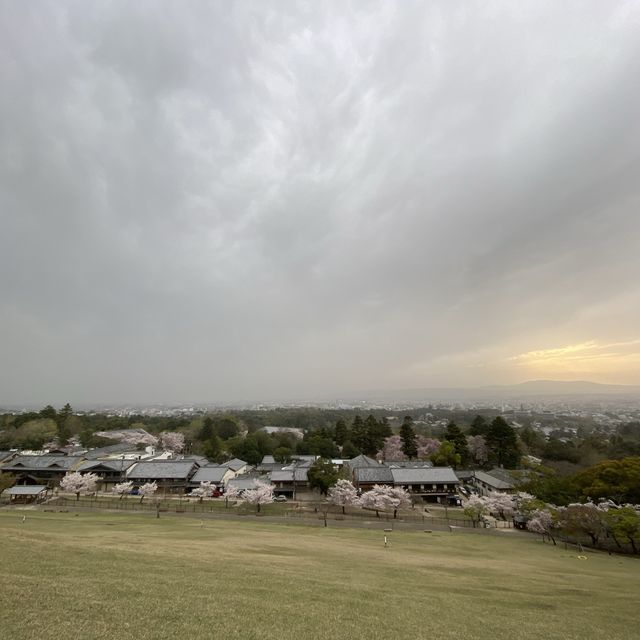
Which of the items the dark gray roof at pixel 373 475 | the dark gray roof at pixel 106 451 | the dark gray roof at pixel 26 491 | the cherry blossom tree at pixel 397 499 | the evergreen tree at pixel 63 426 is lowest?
the cherry blossom tree at pixel 397 499

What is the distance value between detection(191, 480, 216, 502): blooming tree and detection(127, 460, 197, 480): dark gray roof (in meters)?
3.70

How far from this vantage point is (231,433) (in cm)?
7912

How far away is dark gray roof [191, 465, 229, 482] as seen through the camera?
45562 mm

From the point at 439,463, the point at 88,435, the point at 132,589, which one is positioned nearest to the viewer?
the point at 132,589

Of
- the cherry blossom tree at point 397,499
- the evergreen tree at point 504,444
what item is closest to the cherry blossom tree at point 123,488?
the cherry blossom tree at point 397,499

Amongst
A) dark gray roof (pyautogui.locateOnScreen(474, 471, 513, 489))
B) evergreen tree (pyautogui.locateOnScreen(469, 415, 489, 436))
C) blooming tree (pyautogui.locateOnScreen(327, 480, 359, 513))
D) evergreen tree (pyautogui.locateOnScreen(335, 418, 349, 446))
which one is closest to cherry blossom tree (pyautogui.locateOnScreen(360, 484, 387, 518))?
blooming tree (pyautogui.locateOnScreen(327, 480, 359, 513))

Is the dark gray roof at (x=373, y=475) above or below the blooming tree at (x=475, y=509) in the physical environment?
above

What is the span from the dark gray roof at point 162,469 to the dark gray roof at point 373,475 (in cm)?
2219

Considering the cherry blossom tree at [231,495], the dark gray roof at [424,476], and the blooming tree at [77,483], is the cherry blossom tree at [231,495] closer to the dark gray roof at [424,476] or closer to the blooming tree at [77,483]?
the blooming tree at [77,483]

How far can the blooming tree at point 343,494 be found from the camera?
37.6m

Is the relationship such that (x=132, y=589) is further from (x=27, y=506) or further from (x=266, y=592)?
(x=27, y=506)

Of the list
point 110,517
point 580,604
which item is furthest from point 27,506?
point 580,604

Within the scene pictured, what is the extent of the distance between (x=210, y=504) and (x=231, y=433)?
4094cm

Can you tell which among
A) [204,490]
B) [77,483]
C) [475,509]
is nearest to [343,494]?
[475,509]
